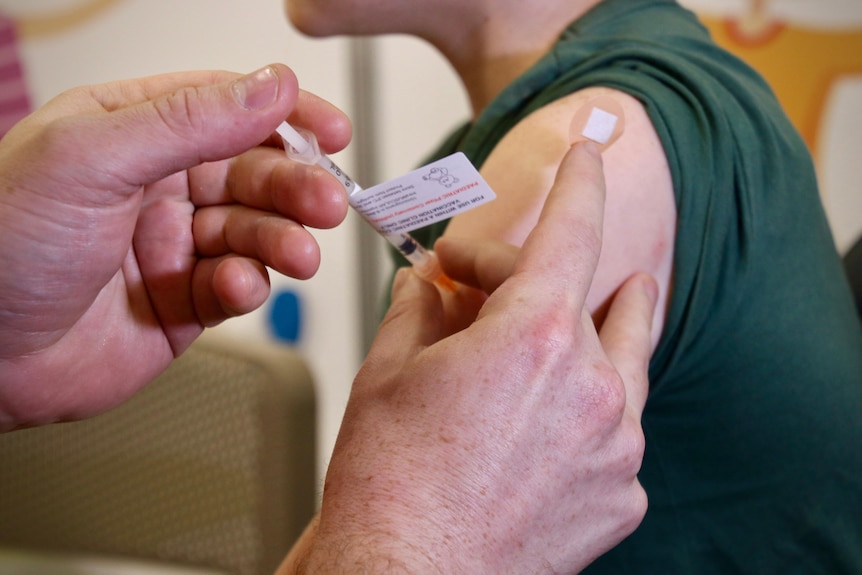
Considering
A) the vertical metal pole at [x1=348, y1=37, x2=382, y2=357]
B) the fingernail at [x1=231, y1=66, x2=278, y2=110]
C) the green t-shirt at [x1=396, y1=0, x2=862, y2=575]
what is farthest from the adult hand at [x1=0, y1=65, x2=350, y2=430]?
the vertical metal pole at [x1=348, y1=37, x2=382, y2=357]

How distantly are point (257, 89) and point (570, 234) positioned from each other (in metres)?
0.26

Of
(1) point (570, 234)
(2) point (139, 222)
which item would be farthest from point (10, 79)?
(1) point (570, 234)

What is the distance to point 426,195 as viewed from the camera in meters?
0.55

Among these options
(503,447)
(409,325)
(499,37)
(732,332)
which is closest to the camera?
(503,447)

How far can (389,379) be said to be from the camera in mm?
510

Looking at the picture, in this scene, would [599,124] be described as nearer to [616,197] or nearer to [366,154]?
[616,197]

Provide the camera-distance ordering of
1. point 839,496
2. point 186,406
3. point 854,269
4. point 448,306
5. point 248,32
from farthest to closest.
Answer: point 248,32 → point 186,406 → point 854,269 → point 839,496 → point 448,306

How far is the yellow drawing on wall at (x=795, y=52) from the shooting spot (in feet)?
5.09

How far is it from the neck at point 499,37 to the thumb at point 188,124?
1.53 feet

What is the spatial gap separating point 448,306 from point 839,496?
508 millimetres

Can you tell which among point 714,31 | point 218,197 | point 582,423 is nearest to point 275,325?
point 218,197

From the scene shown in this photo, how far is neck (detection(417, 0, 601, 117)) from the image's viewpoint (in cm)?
86

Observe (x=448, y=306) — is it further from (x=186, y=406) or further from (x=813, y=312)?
(x=186, y=406)

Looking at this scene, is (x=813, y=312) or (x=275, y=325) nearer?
(x=813, y=312)
